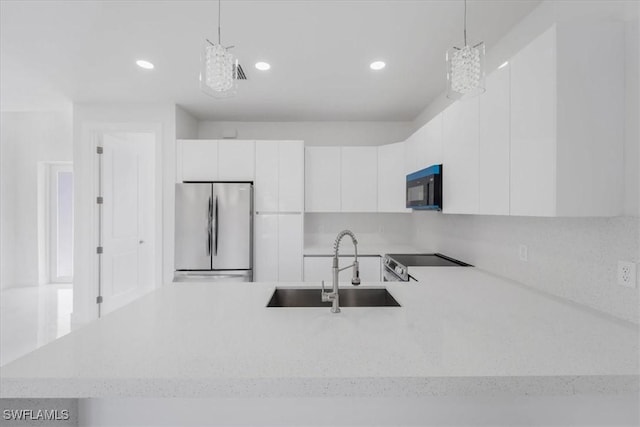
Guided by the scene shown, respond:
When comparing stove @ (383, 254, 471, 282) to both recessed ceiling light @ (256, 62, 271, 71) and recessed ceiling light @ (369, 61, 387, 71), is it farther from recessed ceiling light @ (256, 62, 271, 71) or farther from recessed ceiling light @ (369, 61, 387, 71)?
recessed ceiling light @ (256, 62, 271, 71)

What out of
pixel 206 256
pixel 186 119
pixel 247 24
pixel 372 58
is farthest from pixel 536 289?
pixel 186 119

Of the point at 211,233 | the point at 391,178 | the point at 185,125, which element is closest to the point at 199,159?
the point at 185,125

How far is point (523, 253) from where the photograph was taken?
191 cm

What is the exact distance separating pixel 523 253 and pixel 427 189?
2.89ft

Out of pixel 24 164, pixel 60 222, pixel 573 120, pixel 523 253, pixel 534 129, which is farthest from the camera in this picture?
pixel 60 222

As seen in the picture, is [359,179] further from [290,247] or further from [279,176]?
[290,247]

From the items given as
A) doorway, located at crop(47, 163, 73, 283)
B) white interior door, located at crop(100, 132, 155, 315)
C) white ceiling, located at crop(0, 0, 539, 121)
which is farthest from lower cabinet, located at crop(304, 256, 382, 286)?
doorway, located at crop(47, 163, 73, 283)

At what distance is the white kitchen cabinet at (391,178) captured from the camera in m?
3.62

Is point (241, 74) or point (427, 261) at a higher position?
point (241, 74)

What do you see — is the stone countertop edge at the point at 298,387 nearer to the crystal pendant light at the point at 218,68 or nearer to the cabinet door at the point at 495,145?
the cabinet door at the point at 495,145

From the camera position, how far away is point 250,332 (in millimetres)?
1135

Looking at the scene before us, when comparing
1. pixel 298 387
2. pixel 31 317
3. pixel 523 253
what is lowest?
pixel 31 317

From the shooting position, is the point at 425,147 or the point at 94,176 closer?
the point at 425,147

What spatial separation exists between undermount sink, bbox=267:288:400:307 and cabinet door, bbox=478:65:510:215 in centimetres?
80
